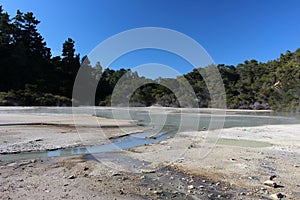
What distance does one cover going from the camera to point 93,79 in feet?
240

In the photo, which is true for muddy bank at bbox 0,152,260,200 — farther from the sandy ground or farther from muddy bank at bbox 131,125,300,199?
muddy bank at bbox 131,125,300,199

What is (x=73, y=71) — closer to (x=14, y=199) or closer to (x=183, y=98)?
(x=183, y=98)

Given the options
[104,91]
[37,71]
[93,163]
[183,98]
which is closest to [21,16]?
[37,71]

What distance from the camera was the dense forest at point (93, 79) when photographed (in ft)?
153

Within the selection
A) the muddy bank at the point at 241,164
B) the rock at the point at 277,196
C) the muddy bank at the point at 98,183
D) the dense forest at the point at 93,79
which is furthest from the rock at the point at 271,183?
the dense forest at the point at 93,79

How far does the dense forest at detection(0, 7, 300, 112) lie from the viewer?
1838 inches

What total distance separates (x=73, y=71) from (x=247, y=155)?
68.7 meters

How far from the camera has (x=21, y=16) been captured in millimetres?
66188

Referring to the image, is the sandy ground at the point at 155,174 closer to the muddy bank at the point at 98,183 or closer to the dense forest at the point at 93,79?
the muddy bank at the point at 98,183

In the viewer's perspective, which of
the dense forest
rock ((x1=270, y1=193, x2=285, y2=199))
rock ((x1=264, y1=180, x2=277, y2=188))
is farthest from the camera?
the dense forest

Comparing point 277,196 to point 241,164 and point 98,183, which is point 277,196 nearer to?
point 241,164

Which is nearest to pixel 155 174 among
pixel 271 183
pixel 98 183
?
pixel 98 183

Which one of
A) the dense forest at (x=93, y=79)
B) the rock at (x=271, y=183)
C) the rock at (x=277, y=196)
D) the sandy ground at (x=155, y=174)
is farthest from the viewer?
the dense forest at (x=93, y=79)

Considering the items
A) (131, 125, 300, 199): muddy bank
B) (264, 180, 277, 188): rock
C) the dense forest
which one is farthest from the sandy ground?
the dense forest
